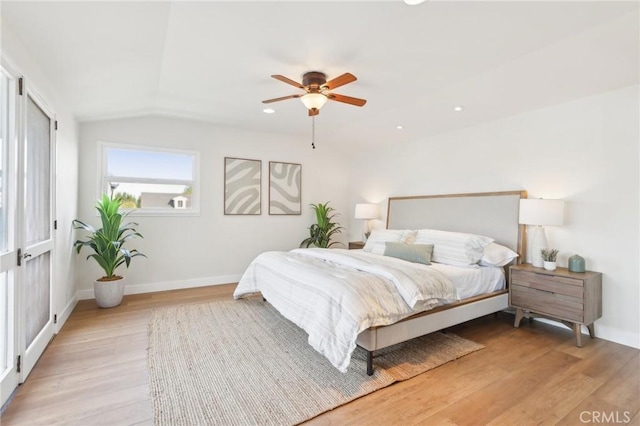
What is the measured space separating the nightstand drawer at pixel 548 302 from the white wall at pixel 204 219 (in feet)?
11.6

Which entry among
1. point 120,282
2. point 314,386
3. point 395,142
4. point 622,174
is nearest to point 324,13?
point 314,386

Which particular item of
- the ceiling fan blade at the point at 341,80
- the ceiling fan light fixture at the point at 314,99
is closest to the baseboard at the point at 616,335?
the ceiling fan blade at the point at 341,80

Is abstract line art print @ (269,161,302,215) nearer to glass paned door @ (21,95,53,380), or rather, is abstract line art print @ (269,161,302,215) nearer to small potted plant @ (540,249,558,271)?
glass paned door @ (21,95,53,380)

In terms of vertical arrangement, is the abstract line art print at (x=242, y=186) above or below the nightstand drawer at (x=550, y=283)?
above

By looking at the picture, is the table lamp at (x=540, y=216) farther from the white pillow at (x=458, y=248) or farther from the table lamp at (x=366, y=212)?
the table lamp at (x=366, y=212)

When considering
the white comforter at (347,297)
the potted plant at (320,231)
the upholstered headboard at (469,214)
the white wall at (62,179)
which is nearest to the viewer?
the white comforter at (347,297)

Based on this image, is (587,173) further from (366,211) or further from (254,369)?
(254,369)

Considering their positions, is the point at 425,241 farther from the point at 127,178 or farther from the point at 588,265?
the point at 127,178

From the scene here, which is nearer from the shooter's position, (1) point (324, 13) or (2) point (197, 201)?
(1) point (324, 13)

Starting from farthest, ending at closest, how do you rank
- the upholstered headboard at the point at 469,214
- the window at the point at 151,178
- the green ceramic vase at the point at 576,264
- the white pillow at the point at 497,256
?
the window at the point at 151,178 < the upholstered headboard at the point at 469,214 < the white pillow at the point at 497,256 < the green ceramic vase at the point at 576,264

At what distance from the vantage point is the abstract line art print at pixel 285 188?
5414 mm

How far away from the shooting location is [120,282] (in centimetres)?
382

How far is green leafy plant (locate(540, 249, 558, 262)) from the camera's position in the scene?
126 inches

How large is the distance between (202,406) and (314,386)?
736 millimetres
